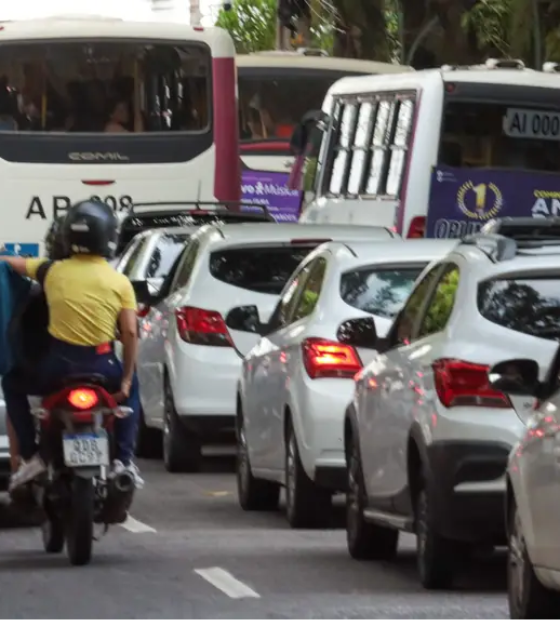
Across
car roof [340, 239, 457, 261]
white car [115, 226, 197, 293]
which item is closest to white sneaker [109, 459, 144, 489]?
car roof [340, 239, 457, 261]

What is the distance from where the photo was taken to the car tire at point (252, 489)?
15.4 m

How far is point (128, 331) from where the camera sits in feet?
39.3

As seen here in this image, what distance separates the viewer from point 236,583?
1125 centimetres

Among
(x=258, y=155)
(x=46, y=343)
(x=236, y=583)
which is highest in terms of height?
(x=46, y=343)

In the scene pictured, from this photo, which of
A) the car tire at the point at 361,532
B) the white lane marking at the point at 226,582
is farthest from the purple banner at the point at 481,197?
the white lane marking at the point at 226,582

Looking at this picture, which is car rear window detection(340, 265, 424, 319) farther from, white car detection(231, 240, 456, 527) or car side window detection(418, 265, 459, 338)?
car side window detection(418, 265, 459, 338)

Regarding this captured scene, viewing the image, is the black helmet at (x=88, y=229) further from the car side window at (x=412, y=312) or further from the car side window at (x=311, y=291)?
the car side window at (x=311, y=291)

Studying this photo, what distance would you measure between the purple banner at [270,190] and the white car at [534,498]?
89.5 feet

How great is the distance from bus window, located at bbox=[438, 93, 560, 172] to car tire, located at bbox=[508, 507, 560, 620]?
1692 cm

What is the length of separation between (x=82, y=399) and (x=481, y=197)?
14723 millimetres

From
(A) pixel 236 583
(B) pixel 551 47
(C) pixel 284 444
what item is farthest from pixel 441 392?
(B) pixel 551 47

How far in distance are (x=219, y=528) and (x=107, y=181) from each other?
1368 centimetres

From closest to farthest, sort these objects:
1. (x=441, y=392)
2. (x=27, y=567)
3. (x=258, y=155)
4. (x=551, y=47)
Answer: (x=441, y=392) → (x=27, y=567) → (x=551, y=47) → (x=258, y=155)

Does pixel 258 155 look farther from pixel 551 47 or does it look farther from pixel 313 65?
pixel 551 47
